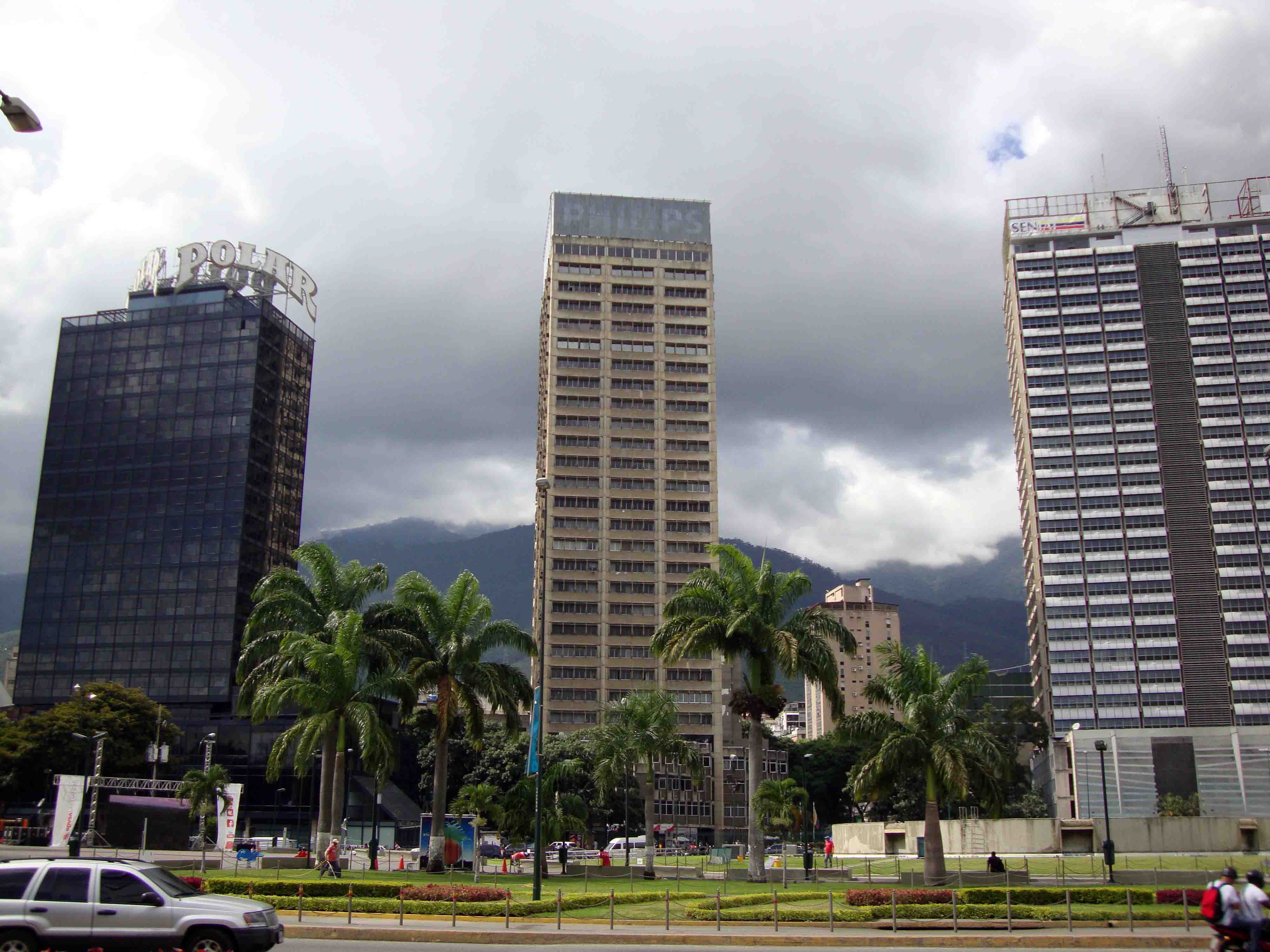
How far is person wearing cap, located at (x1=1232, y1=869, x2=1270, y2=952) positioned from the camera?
18125mm

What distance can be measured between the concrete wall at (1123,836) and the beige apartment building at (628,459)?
6152 cm

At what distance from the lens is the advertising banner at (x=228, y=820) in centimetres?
5653

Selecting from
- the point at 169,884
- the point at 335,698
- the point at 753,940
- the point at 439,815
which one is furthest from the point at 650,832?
the point at 169,884

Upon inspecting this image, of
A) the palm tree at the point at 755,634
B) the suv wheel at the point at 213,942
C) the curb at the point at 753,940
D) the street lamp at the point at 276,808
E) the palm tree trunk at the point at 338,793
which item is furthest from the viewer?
the street lamp at the point at 276,808

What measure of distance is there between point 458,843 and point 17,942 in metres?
34.0

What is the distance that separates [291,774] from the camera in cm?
10900

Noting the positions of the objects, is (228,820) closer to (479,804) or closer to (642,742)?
(479,804)

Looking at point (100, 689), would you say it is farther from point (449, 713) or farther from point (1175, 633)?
point (1175, 633)

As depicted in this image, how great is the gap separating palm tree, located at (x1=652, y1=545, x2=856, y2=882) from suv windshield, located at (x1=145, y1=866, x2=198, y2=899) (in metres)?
28.0

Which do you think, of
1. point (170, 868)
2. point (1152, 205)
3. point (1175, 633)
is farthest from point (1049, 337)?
point (170, 868)

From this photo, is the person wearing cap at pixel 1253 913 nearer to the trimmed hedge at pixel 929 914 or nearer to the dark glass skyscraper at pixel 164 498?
the trimmed hedge at pixel 929 914

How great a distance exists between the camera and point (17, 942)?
1867 centimetres

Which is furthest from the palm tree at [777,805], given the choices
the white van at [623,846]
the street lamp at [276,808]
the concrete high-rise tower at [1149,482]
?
the concrete high-rise tower at [1149,482]

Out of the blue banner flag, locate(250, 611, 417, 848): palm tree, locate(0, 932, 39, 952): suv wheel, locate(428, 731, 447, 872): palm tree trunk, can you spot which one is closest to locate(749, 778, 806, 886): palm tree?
the blue banner flag
